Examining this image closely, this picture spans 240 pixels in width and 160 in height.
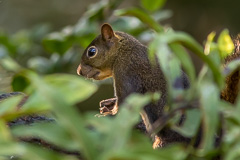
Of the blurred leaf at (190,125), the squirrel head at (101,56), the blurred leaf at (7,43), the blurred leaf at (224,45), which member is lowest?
the blurred leaf at (190,125)

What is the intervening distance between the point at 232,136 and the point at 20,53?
7.31 feet

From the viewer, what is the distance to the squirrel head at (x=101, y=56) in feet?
7.82

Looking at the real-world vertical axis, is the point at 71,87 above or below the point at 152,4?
below

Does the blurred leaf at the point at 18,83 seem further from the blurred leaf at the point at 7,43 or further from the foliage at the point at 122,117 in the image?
the foliage at the point at 122,117

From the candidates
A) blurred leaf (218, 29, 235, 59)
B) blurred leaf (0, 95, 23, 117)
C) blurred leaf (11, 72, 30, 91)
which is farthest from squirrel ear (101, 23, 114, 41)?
blurred leaf (0, 95, 23, 117)

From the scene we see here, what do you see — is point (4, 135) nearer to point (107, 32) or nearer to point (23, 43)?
point (107, 32)

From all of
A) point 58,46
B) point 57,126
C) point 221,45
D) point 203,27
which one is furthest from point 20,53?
point 203,27

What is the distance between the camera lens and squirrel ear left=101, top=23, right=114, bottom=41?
2310 millimetres

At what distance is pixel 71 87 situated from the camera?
23.2 inches

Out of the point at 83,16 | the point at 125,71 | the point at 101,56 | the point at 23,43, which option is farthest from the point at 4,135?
the point at 83,16

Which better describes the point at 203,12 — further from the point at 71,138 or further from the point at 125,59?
the point at 71,138

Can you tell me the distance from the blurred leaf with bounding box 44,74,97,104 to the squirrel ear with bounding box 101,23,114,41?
1708 mm

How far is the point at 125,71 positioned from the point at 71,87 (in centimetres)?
169

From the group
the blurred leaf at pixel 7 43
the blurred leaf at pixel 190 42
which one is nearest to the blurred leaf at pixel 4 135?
the blurred leaf at pixel 190 42
